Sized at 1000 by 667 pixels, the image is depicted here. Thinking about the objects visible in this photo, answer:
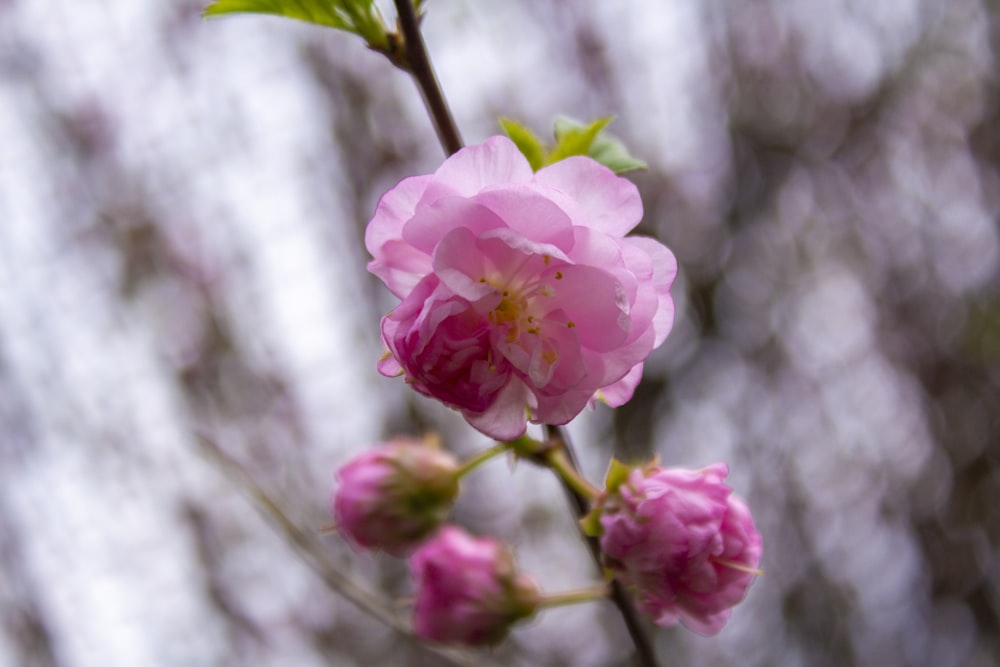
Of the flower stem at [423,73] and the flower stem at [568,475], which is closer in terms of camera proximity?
the flower stem at [423,73]

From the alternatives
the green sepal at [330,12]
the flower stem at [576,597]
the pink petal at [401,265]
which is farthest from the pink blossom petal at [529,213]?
the flower stem at [576,597]

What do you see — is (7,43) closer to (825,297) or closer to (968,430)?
(825,297)

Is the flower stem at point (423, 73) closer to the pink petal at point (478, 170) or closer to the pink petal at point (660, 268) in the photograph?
the pink petal at point (478, 170)

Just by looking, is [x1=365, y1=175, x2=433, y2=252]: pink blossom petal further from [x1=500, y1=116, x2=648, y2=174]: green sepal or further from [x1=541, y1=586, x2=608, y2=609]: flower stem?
[x1=541, y1=586, x2=608, y2=609]: flower stem

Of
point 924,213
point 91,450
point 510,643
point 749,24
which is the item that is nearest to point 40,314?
point 91,450

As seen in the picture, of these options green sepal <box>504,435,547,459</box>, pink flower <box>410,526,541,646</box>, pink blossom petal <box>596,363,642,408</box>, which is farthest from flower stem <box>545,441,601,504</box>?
pink flower <box>410,526,541,646</box>

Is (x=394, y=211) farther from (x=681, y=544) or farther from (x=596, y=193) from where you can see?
(x=681, y=544)

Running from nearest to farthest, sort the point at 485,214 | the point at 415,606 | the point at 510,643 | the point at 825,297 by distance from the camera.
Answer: the point at 485,214 → the point at 415,606 → the point at 510,643 → the point at 825,297
